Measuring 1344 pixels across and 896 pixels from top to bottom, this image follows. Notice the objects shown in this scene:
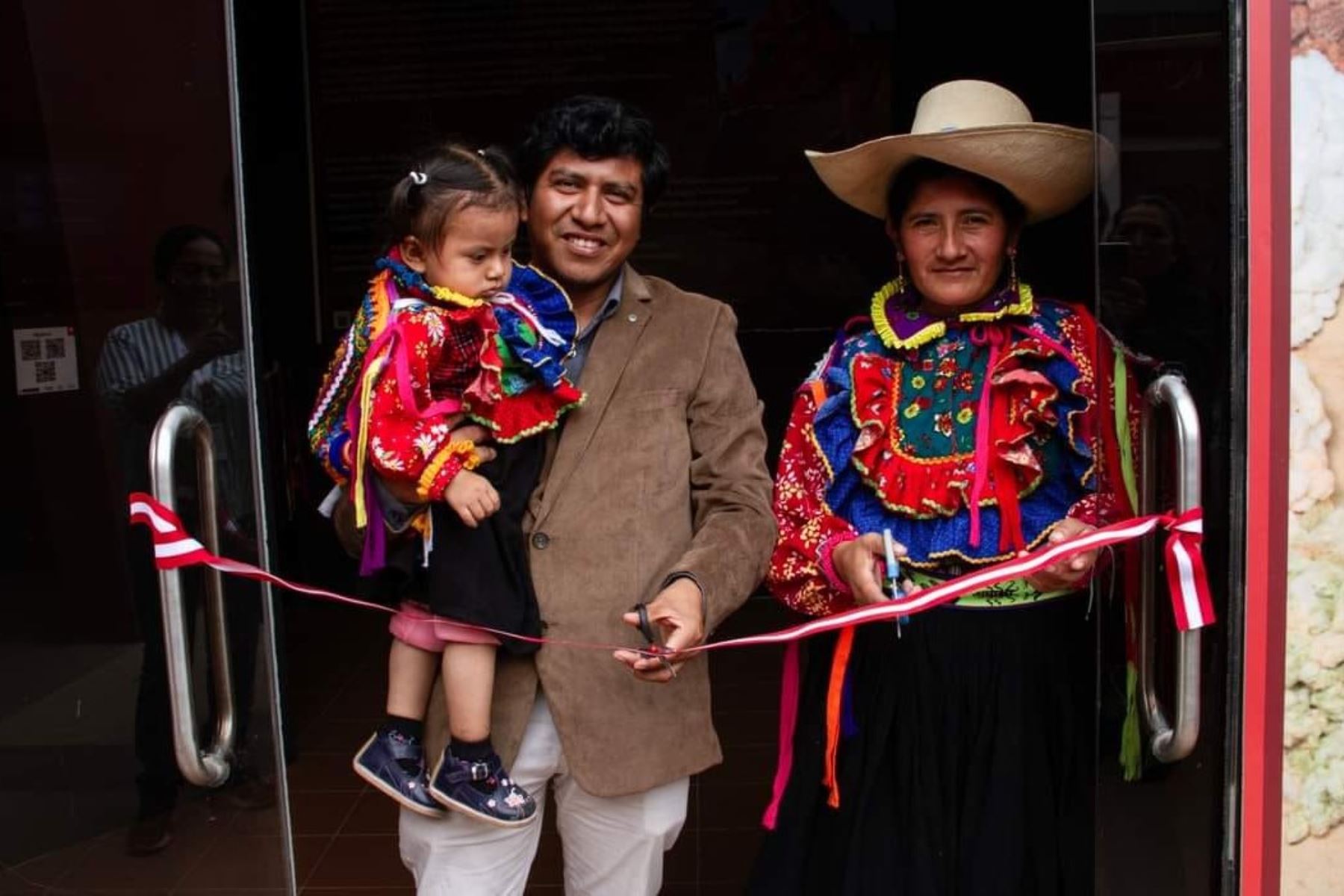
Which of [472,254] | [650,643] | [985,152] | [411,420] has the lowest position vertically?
[650,643]

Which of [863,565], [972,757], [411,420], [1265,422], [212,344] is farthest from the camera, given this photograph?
[972,757]

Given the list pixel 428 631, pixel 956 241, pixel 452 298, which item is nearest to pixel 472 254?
pixel 452 298

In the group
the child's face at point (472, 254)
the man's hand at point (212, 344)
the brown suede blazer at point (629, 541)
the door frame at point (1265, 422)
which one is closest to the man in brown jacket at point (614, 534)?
the brown suede blazer at point (629, 541)

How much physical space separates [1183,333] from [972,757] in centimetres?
82

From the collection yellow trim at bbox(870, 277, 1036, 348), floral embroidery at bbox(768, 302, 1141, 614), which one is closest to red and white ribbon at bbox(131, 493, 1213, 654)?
floral embroidery at bbox(768, 302, 1141, 614)

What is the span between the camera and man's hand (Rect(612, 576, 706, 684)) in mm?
2045

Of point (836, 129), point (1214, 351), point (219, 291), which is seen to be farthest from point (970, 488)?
point (836, 129)

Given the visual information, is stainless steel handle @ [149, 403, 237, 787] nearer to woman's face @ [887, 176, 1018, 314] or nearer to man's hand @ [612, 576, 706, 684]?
man's hand @ [612, 576, 706, 684]

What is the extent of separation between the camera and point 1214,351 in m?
1.87

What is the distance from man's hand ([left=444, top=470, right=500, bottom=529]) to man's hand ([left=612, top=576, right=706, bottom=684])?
0.88 ft

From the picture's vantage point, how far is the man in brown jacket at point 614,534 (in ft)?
7.09

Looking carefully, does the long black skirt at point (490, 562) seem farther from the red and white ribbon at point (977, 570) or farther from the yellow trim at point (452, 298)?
the yellow trim at point (452, 298)

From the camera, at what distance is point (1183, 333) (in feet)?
6.28

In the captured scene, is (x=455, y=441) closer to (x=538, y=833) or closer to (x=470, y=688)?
(x=470, y=688)
